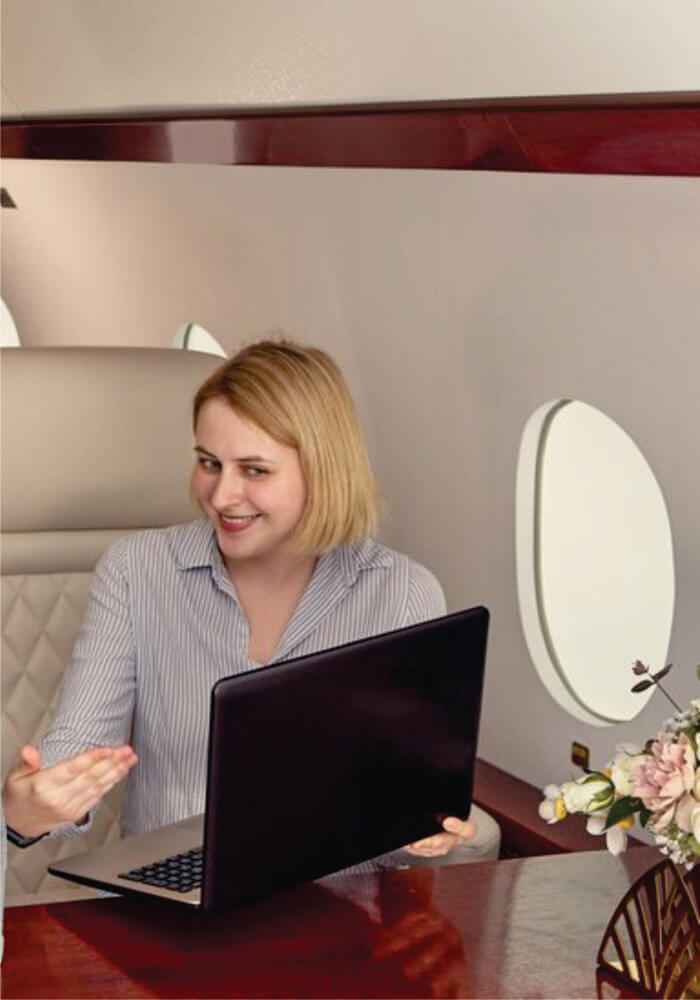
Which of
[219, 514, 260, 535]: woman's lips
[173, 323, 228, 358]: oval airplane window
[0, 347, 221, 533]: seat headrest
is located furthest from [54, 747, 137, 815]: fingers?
[173, 323, 228, 358]: oval airplane window

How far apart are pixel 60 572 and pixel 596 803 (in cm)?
159

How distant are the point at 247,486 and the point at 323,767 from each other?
0.80 m

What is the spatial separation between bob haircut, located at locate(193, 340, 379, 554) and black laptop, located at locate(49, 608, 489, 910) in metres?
0.58

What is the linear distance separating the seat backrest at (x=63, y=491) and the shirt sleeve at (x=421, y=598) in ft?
2.06

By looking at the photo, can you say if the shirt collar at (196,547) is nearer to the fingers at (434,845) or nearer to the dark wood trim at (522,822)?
the fingers at (434,845)

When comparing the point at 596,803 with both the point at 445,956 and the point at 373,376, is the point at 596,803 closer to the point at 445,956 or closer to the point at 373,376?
the point at 445,956

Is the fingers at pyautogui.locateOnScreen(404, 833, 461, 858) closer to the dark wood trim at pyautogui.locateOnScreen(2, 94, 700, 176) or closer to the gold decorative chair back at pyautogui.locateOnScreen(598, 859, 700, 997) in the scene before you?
the gold decorative chair back at pyautogui.locateOnScreen(598, 859, 700, 997)

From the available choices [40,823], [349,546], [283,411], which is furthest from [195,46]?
[40,823]

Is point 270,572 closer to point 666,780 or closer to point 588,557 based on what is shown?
point 666,780

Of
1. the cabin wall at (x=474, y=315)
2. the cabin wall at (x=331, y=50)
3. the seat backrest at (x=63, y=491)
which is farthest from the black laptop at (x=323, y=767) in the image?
the cabin wall at (x=474, y=315)

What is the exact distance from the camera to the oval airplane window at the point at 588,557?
4500 millimetres

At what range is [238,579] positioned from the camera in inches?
122

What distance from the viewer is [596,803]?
2193mm

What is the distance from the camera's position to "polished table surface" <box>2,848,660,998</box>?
222 centimetres
